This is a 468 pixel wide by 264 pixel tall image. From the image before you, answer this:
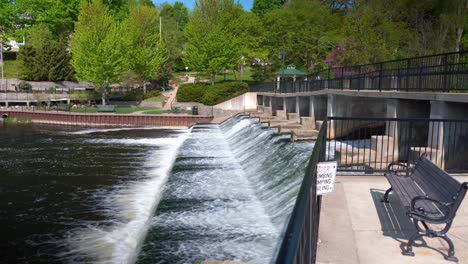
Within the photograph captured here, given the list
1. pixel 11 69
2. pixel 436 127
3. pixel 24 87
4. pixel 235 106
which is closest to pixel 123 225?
pixel 436 127

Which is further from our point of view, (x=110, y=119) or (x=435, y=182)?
(x=110, y=119)

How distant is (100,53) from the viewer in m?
53.6

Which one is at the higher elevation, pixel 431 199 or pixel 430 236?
pixel 431 199

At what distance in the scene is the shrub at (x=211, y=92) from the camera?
48.5 metres

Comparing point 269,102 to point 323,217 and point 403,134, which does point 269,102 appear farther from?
point 323,217

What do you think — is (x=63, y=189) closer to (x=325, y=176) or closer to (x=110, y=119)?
(x=325, y=176)

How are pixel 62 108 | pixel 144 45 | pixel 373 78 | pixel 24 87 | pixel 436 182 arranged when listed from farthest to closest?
pixel 144 45
pixel 24 87
pixel 62 108
pixel 373 78
pixel 436 182

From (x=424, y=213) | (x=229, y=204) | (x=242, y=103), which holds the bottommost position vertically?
(x=229, y=204)

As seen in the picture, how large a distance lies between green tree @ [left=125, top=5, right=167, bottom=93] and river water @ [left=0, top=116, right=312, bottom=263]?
34.1m

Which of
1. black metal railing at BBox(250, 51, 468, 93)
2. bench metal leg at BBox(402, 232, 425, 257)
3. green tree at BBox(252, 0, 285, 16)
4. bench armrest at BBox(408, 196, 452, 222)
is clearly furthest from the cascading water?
green tree at BBox(252, 0, 285, 16)

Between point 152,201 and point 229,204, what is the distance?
2907mm

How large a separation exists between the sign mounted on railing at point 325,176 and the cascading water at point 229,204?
4.66 m

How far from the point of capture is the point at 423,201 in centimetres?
588

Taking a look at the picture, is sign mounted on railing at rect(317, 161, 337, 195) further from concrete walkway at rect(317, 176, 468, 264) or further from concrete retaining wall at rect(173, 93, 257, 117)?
concrete retaining wall at rect(173, 93, 257, 117)
